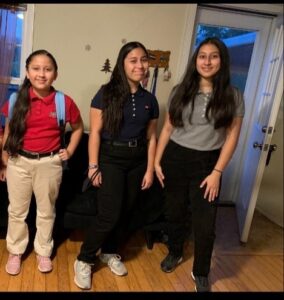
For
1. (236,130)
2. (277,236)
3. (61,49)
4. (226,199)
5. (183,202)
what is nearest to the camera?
(236,130)

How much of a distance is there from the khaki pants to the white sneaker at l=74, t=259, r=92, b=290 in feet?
0.60

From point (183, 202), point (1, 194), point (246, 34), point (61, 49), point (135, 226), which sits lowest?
point (135, 226)

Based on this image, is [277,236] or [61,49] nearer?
[61,49]

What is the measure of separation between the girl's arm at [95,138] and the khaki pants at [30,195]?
0.52 ft

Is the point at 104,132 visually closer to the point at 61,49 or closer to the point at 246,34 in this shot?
the point at 61,49

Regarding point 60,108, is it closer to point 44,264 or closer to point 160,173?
point 160,173

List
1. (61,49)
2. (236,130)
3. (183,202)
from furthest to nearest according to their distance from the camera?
(61,49) < (183,202) < (236,130)

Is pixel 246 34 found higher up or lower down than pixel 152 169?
higher up

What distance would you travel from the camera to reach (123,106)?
4.48 ft

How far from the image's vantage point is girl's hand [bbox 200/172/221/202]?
137 centimetres

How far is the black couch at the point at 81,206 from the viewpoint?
161 cm

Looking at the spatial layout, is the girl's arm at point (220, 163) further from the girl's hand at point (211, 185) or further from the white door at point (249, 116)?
the white door at point (249, 116)

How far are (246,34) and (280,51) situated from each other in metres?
0.44

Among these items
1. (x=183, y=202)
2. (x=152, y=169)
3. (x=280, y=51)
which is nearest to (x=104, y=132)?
(x=152, y=169)
